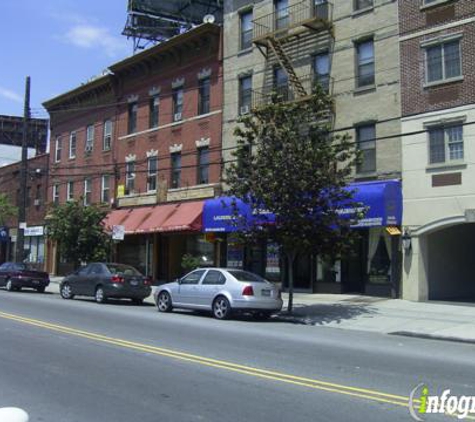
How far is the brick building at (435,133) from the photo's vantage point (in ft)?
64.9

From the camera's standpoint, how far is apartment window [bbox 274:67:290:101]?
2509cm

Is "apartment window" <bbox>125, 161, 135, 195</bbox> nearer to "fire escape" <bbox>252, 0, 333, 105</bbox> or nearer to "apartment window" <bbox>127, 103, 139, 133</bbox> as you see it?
"apartment window" <bbox>127, 103, 139, 133</bbox>

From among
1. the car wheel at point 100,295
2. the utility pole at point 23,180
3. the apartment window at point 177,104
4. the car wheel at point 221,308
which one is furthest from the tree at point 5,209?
the car wheel at point 221,308

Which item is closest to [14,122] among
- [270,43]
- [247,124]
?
[270,43]

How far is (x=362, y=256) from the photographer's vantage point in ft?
73.5

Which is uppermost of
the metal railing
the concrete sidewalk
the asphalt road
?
the metal railing

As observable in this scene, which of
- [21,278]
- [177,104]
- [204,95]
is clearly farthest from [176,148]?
[21,278]

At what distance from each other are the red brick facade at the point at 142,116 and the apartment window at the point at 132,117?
26cm

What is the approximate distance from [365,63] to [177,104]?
11042 millimetres

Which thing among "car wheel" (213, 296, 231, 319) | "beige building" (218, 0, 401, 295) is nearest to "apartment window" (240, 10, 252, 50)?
"beige building" (218, 0, 401, 295)

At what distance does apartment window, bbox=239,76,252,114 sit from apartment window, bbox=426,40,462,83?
8486 mm

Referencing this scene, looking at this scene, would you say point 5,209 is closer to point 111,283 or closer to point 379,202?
A: point 111,283

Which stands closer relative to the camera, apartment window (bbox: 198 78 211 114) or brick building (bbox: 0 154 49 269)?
apartment window (bbox: 198 78 211 114)

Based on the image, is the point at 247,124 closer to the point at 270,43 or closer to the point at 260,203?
the point at 260,203
